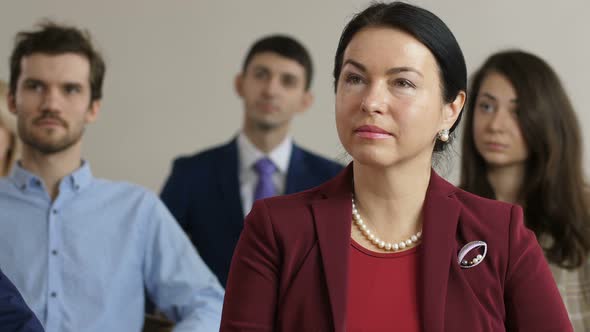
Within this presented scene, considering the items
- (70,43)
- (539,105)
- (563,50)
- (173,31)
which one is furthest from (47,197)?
(563,50)

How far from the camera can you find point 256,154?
3965 mm

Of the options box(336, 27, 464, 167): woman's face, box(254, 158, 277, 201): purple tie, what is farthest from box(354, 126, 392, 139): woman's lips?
box(254, 158, 277, 201): purple tie

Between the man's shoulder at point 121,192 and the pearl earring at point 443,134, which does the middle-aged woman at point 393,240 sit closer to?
the pearl earring at point 443,134

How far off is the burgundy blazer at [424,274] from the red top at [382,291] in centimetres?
3

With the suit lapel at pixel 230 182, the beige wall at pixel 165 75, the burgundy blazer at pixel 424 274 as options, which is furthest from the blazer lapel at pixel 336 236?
the beige wall at pixel 165 75

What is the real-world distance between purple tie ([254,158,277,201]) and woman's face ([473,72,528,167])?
46.5 inches

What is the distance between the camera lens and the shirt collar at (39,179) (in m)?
2.69

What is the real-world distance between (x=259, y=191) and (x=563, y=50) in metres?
1.83

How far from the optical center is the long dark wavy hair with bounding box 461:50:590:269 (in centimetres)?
287

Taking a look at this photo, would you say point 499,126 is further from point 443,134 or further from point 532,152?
point 443,134

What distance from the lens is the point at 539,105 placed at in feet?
9.45

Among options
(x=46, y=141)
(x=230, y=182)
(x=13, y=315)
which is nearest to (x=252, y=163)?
(x=230, y=182)

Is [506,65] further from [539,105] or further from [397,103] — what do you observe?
[397,103]

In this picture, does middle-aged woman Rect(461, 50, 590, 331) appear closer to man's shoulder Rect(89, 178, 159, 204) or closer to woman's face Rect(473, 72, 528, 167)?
woman's face Rect(473, 72, 528, 167)
